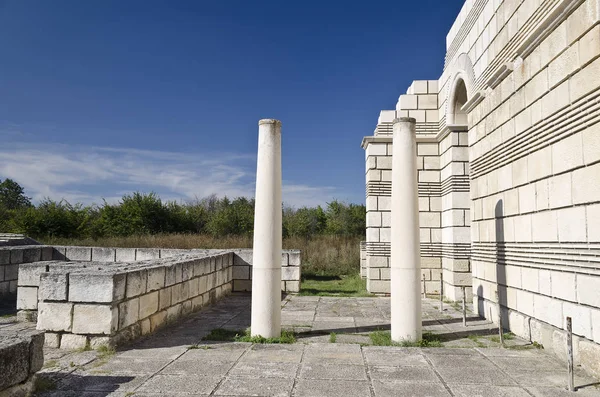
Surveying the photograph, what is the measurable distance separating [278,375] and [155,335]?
248 centimetres

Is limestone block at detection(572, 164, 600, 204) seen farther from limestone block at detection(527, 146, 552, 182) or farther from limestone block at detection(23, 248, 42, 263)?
limestone block at detection(23, 248, 42, 263)

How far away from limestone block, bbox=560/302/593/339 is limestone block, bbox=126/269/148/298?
5223 mm

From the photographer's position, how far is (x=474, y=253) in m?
8.37

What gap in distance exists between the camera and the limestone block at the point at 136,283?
18.8ft

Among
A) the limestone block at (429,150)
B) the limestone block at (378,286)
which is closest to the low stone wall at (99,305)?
the limestone block at (378,286)

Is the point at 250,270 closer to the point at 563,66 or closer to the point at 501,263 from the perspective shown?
the point at 501,263

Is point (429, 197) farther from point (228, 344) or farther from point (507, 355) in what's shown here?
point (228, 344)

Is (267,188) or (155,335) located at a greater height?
(267,188)

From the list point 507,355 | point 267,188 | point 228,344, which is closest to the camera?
point 507,355

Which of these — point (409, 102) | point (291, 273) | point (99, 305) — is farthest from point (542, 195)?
point (291, 273)

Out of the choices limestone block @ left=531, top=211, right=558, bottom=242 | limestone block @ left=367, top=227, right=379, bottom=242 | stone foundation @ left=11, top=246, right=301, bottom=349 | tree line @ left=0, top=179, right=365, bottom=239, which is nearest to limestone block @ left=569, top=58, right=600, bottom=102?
limestone block @ left=531, top=211, right=558, bottom=242

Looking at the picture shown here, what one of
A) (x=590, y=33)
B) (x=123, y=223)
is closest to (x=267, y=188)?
(x=590, y=33)

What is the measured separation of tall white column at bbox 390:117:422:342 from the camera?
6.08 metres

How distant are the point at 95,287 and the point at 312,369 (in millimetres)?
2752
